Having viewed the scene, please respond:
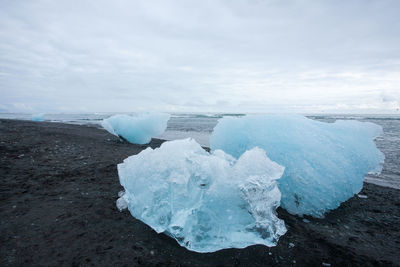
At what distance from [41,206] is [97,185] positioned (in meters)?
0.94

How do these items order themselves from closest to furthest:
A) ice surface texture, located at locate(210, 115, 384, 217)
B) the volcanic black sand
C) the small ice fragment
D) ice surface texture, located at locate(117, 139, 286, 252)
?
1. the volcanic black sand
2. ice surface texture, located at locate(117, 139, 286, 252)
3. the small ice fragment
4. ice surface texture, located at locate(210, 115, 384, 217)

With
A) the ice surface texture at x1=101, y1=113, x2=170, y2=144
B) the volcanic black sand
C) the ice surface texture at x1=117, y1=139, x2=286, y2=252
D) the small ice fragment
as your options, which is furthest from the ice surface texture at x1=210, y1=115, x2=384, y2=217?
the ice surface texture at x1=101, y1=113, x2=170, y2=144

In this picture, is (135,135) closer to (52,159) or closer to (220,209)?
→ (52,159)

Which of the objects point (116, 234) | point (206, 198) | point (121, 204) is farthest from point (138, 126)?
point (206, 198)

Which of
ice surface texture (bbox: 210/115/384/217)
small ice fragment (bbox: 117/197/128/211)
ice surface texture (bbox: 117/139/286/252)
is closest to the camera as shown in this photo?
ice surface texture (bbox: 117/139/286/252)

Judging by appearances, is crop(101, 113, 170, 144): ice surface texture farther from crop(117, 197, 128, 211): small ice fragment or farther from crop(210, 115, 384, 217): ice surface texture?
crop(117, 197, 128, 211): small ice fragment

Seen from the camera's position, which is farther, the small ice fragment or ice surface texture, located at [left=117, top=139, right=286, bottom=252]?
the small ice fragment

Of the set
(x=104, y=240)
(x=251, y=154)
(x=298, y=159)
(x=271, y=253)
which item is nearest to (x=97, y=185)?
(x=104, y=240)

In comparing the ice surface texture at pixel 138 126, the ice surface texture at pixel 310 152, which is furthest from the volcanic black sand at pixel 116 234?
the ice surface texture at pixel 138 126

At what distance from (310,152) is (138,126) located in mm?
7037

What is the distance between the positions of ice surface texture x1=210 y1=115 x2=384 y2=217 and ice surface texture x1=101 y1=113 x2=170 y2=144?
510 cm

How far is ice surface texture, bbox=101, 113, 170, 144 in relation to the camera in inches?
352

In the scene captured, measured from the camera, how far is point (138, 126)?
8953 millimetres

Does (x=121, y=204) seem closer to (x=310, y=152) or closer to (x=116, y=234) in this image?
(x=116, y=234)
